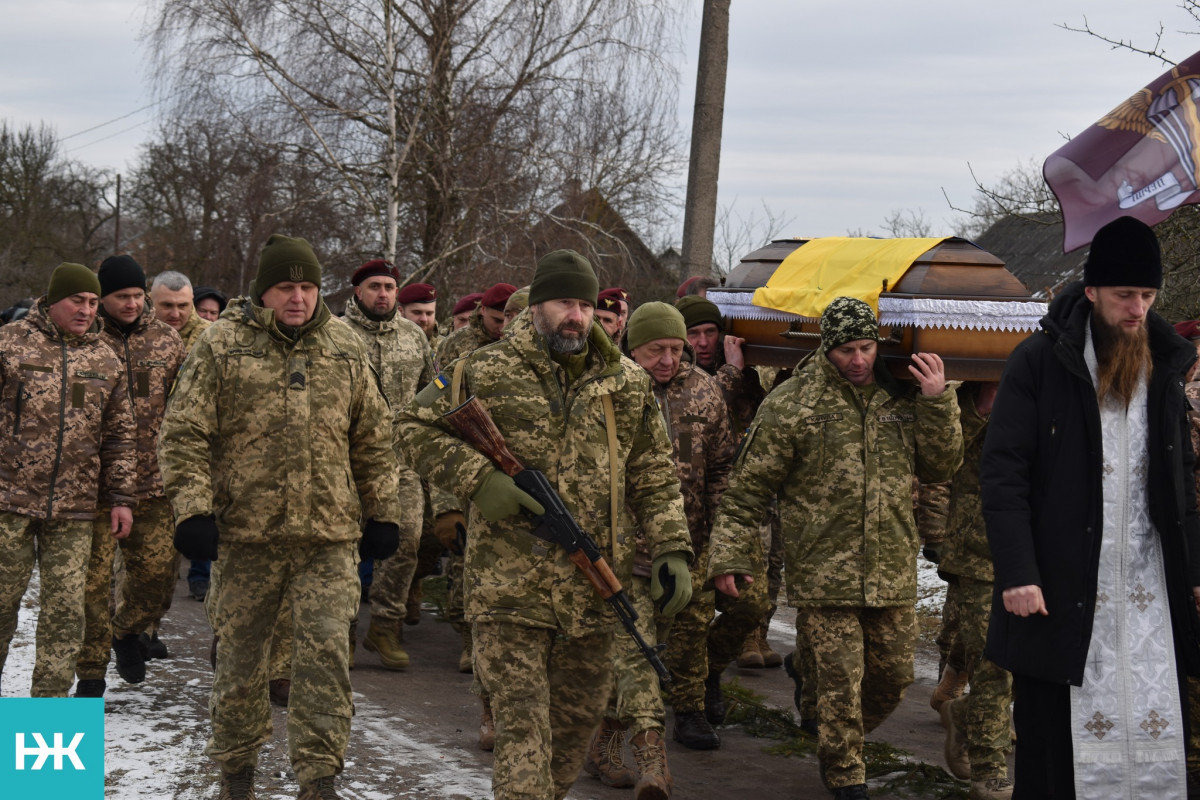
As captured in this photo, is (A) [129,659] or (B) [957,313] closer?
(B) [957,313]

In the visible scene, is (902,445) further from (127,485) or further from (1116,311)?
(127,485)

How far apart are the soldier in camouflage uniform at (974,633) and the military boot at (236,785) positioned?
3.00 meters

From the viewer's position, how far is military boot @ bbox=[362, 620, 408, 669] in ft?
26.8

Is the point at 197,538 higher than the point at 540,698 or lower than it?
higher

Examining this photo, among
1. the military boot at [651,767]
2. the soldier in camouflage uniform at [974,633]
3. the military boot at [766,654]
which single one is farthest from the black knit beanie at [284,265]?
the military boot at [766,654]

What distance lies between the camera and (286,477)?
539 cm

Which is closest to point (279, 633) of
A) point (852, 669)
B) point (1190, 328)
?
point (852, 669)

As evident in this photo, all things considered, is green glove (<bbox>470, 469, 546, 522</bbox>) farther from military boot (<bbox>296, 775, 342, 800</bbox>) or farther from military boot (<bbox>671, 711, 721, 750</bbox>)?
military boot (<bbox>671, 711, 721, 750</bbox>)

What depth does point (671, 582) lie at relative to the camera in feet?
15.9

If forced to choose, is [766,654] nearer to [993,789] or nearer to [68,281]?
[993,789]

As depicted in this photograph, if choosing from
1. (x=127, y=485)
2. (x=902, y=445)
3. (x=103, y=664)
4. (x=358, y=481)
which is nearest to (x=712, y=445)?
(x=902, y=445)

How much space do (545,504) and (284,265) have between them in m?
1.63

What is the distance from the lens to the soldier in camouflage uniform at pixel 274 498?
527 cm

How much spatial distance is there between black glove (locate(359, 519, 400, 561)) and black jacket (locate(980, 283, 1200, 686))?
2.37m
